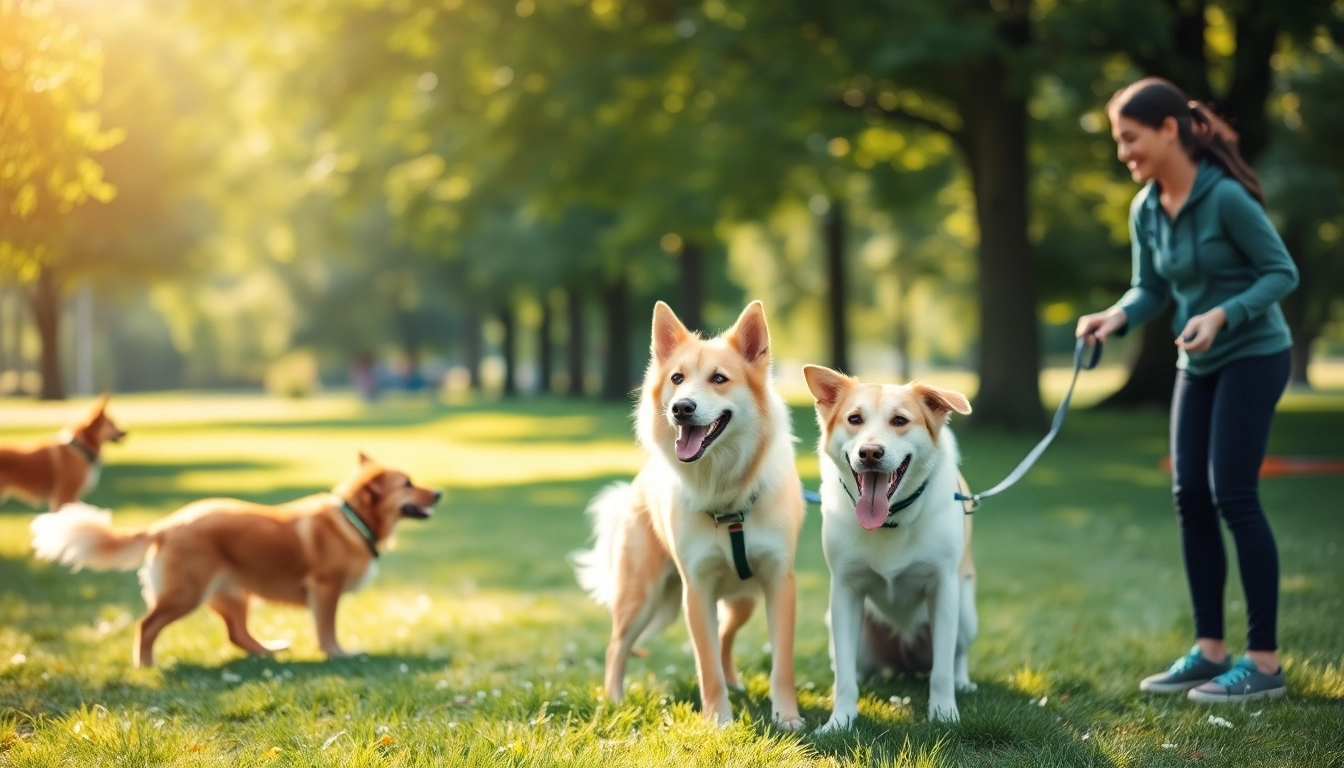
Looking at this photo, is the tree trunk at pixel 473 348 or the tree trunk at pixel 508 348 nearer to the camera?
the tree trunk at pixel 508 348

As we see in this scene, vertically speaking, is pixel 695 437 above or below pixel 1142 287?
below

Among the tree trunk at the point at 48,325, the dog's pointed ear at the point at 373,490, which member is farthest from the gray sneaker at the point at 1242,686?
the tree trunk at the point at 48,325

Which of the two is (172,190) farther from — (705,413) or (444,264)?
(705,413)

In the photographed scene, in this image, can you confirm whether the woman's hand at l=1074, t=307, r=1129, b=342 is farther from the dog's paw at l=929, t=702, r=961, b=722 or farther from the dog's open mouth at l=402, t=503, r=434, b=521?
the dog's open mouth at l=402, t=503, r=434, b=521

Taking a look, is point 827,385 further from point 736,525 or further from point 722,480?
A: point 736,525

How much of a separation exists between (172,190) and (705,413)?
94.6 ft

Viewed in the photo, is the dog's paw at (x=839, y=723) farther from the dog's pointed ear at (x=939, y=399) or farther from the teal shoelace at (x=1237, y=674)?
the teal shoelace at (x=1237, y=674)

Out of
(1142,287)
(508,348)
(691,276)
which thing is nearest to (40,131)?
(1142,287)

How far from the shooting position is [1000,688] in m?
5.15

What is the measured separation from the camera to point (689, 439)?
4.62 m

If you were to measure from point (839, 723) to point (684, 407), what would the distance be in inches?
55.6

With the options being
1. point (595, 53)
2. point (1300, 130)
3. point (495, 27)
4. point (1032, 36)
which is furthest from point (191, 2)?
point (1300, 130)

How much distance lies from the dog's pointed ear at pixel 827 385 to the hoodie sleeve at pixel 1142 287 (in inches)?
65.6

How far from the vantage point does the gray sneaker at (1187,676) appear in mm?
5082
